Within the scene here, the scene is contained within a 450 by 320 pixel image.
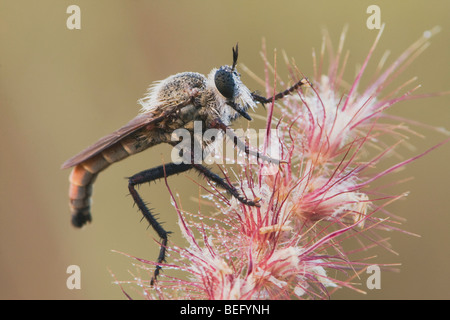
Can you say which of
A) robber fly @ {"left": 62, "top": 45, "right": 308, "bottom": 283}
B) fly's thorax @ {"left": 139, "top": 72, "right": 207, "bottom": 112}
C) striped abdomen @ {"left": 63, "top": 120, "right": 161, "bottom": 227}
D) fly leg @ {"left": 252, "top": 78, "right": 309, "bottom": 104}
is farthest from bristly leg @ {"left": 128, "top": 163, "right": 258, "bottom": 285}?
fly leg @ {"left": 252, "top": 78, "right": 309, "bottom": 104}

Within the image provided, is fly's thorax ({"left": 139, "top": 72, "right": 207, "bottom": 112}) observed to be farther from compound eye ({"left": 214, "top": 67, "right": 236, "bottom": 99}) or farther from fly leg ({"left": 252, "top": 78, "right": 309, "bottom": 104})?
fly leg ({"left": 252, "top": 78, "right": 309, "bottom": 104})

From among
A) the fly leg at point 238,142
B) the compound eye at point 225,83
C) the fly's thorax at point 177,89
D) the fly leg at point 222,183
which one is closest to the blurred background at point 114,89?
the fly's thorax at point 177,89

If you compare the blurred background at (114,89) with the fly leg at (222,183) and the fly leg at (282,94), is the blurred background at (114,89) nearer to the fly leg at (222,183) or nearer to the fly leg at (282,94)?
the fly leg at (282,94)

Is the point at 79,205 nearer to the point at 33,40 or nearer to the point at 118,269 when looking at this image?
the point at 118,269

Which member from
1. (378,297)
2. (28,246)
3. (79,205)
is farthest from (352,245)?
(28,246)

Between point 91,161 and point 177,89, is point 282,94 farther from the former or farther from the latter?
point 91,161

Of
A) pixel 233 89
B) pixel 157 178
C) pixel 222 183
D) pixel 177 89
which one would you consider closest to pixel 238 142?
pixel 222 183
